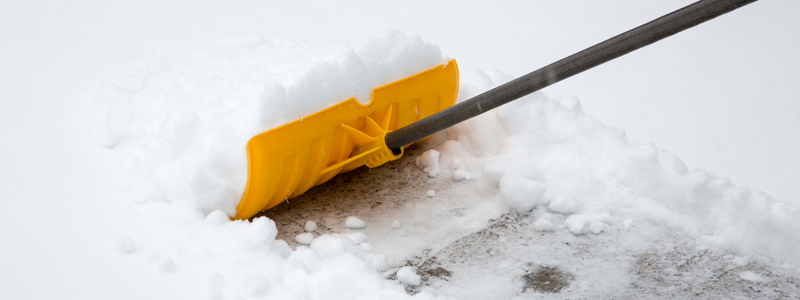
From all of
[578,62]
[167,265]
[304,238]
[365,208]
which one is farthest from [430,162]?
[167,265]

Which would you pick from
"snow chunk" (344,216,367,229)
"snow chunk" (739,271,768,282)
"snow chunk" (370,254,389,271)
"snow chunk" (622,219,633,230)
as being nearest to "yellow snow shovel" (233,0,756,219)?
"snow chunk" (344,216,367,229)

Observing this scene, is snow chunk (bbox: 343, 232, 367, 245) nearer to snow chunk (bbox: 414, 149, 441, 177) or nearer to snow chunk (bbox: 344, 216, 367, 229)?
snow chunk (bbox: 344, 216, 367, 229)

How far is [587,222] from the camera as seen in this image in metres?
2.62

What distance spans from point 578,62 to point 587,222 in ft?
2.79

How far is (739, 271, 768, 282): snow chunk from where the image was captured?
7.67 ft

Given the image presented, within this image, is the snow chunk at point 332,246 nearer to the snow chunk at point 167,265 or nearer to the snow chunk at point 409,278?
the snow chunk at point 409,278

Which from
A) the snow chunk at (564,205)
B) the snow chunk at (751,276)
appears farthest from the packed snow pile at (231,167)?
the snow chunk at (751,276)

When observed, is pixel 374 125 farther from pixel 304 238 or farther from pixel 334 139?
pixel 304 238

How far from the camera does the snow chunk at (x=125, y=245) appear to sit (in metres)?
2.09

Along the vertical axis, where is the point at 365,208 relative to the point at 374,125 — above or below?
below

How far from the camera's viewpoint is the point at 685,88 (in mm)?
4016

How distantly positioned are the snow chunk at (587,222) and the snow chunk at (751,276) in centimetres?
51

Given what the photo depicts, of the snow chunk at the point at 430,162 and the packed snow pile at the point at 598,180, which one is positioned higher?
the packed snow pile at the point at 598,180

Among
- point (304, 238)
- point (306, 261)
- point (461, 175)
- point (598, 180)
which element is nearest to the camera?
point (306, 261)
